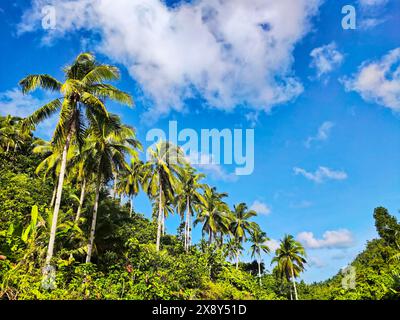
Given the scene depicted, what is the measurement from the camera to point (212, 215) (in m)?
38.6

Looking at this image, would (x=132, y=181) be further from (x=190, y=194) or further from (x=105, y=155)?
(x=105, y=155)

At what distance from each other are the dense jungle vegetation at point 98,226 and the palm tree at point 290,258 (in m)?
12.2

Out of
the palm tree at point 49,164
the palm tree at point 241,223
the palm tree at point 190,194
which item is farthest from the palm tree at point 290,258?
the palm tree at point 49,164

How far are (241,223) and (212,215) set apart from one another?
25.9 feet

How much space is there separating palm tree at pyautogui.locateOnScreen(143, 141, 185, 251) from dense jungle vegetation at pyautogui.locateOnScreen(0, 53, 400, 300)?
0.09 m

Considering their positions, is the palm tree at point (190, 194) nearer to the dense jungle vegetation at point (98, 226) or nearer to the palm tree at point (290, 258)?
the dense jungle vegetation at point (98, 226)

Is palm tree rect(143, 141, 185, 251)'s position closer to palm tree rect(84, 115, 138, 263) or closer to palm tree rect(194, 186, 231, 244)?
palm tree rect(84, 115, 138, 263)

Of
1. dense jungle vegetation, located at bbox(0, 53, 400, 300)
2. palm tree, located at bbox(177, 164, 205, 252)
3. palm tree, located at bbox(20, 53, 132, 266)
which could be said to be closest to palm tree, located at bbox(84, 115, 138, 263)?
dense jungle vegetation, located at bbox(0, 53, 400, 300)

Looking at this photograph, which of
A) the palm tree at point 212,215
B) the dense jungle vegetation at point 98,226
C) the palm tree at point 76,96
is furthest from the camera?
the palm tree at point 212,215

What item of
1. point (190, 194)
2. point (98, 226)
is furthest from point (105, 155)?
point (190, 194)

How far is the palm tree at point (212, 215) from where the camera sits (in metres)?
38.2

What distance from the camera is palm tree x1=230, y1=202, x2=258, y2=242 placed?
44594mm
